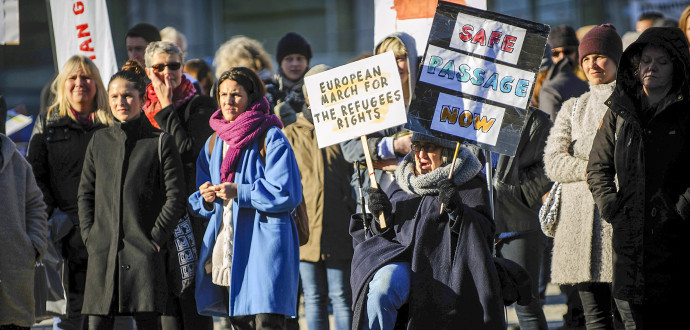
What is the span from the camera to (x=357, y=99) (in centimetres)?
623

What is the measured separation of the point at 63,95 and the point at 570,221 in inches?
136

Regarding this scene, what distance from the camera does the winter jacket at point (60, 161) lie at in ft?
23.3

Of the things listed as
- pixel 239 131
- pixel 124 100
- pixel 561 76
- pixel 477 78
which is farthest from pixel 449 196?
pixel 561 76

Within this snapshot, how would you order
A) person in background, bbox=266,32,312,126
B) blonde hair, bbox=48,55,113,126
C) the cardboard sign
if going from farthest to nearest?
1. person in background, bbox=266,32,312,126
2. blonde hair, bbox=48,55,113,126
3. the cardboard sign

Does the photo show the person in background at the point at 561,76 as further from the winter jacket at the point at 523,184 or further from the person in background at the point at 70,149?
the person in background at the point at 70,149

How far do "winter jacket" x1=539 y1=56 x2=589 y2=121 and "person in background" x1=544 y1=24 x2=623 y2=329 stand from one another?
1.34 meters

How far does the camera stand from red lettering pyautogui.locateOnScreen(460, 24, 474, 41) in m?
5.85

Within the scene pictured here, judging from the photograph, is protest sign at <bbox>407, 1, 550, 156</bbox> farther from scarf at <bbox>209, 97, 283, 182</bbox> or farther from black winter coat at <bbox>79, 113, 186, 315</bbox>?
black winter coat at <bbox>79, 113, 186, 315</bbox>

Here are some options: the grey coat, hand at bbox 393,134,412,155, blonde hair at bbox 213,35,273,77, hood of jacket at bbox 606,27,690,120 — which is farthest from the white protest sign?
hood of jacket at bbox 606,27,690,120

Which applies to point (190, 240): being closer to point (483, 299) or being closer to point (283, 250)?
point (283, 250)

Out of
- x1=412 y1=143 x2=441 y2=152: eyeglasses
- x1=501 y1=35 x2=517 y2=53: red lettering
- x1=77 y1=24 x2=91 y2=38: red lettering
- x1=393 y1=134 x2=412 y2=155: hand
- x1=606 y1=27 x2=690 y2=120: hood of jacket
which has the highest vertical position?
x1=77 y1=24 x2=91 y2=38: red lettering

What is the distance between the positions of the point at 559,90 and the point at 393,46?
1749 millimetres

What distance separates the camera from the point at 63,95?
24.1 ft

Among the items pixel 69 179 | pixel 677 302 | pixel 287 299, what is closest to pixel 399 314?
pixel 287 299
